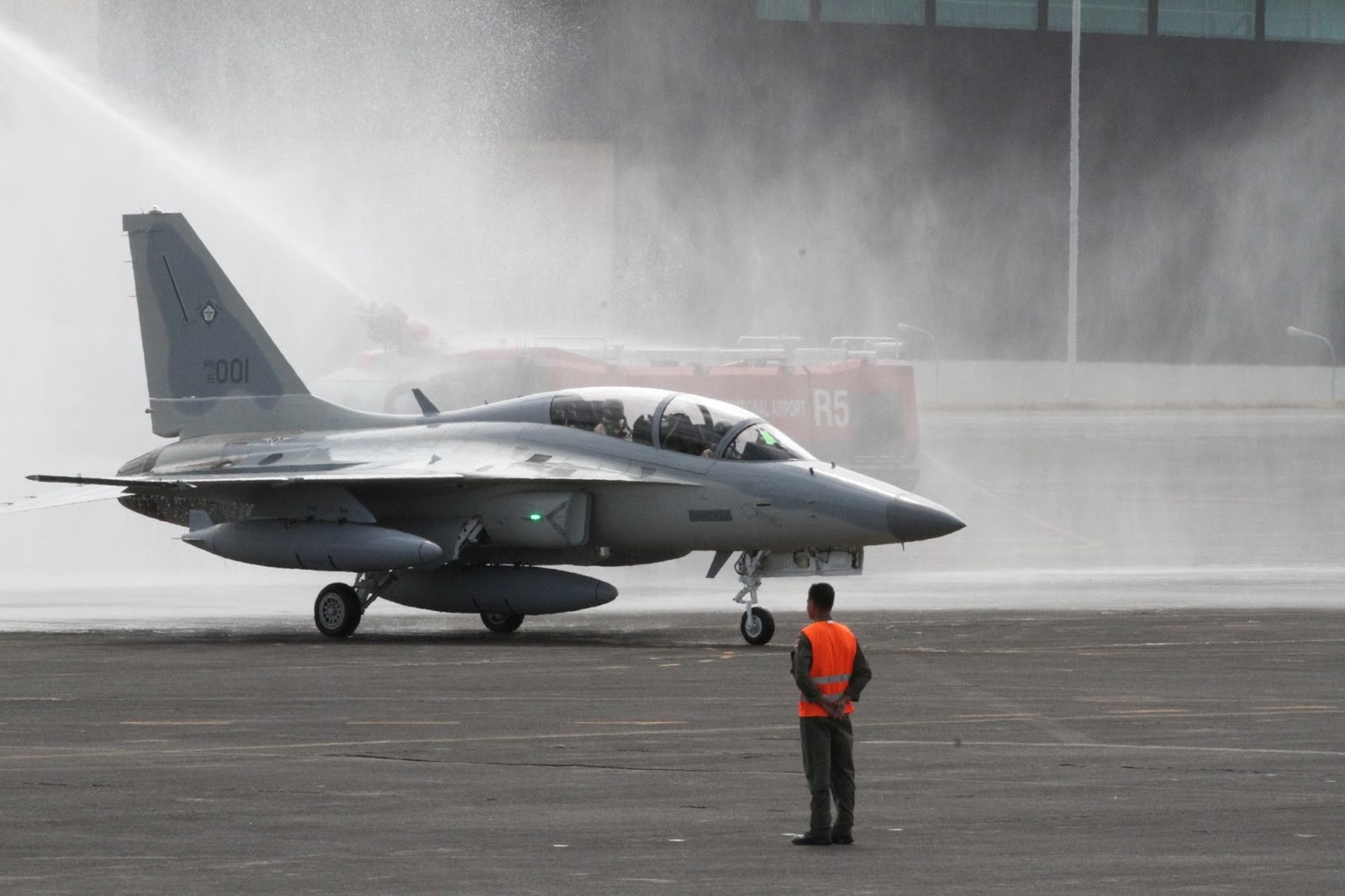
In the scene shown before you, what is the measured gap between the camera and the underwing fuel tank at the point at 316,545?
957 inches

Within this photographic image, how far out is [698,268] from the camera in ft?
176

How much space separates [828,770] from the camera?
1173cm

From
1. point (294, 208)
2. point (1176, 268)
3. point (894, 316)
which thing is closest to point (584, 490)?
point (294, 208)

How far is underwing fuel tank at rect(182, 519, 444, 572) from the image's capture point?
24.3 metres

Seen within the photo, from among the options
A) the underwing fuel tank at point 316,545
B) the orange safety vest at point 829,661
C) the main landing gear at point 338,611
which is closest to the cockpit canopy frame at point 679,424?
the underwing fuel tank at point 316,545

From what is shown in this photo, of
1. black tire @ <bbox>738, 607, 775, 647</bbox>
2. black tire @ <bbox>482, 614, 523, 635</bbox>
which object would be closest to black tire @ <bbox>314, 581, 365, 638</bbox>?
black tire @ <bbox>482, 614, 523, 635</bbox>

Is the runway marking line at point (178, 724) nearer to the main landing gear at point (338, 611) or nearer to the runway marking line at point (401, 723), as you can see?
the runway marking line at point (401, 723)

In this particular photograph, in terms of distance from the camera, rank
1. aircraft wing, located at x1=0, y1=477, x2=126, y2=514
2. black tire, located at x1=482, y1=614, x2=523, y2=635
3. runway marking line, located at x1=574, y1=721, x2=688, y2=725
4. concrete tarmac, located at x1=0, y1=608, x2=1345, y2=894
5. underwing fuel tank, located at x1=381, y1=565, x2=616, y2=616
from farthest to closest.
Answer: aircraft wing, located at x1=0, y1=477, x2=126, y2=514 → black tire, located at x1=482, y1=614, x2=523, y2=635 → underwing fuel tank, located at x1=381, y1=565, x2=616, y2=616 → runway marking line, located at x1=574, y1=721, x2=688, y2=725 → concrete tarmac, located at x1=0, y1=608, x2=1345, y2=894

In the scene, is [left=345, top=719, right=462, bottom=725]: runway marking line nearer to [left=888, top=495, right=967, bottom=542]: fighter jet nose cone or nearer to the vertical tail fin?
[left=888, top=495, right=967, bottom=542]: fighter jet nose cone

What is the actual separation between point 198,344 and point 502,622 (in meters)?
5.97

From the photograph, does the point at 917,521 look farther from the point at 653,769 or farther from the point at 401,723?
the point at 653,769

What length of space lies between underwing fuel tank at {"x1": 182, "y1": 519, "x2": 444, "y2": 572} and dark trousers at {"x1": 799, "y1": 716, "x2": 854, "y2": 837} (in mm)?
12893

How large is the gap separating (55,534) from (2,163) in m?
7.30

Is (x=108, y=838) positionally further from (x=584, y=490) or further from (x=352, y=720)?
(x=584, y=490)
